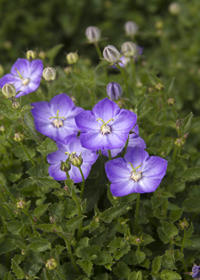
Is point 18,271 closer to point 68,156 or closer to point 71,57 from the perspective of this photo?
point 68,156

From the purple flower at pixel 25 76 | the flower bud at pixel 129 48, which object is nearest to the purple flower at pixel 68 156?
the purple flower at pixel 25 76

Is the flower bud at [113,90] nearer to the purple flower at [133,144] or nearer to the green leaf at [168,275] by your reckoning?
the purple flower at [133,144]

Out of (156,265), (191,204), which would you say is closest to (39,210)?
(156,265)

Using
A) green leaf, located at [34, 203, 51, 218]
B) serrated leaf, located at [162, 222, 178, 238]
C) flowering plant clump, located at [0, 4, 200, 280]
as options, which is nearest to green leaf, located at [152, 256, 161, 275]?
flowering plant clump, located at [0, 4, 200, 280]

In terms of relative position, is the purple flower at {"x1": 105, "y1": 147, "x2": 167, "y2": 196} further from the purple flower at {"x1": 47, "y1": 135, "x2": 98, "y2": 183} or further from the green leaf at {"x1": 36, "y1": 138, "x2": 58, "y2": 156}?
the green leaf at {"x1": 36, "y1": 138, "x2": 58, "y2": 156}

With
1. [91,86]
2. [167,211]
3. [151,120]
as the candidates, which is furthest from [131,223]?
[91,86]

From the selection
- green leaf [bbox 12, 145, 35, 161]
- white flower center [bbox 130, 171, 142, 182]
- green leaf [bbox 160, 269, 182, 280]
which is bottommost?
green leaf [bbox 160, 269, 182, 280]
